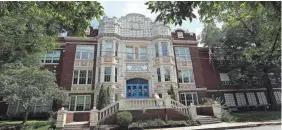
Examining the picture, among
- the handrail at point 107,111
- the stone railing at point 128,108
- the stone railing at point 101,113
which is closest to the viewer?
the stone railing at point 101,113

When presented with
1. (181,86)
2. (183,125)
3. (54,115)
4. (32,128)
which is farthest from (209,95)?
(32,128)

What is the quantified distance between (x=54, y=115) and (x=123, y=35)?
1197 centimetres

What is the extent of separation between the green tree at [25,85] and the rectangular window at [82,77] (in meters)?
4.05

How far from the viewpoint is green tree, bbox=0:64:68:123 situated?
1183 centimetres

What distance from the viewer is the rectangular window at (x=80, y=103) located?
1798cm

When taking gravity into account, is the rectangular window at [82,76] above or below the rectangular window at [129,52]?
below

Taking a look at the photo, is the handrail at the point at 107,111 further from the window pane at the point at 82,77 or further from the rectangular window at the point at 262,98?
the rectangular window at the point at 262,98

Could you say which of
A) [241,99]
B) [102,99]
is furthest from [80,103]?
[241,99]

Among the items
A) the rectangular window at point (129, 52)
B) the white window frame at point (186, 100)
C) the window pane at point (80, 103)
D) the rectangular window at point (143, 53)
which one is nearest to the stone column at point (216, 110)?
the white window frame at point (186, 100)

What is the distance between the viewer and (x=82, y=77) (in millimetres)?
19156

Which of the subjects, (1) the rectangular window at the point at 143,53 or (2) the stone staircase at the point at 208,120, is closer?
(2) the stone staircase at the point at 208,120

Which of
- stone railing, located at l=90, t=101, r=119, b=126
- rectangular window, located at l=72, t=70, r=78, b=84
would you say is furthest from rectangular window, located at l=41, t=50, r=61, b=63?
stone railing, located at l=90, t=101, r=119, b=126

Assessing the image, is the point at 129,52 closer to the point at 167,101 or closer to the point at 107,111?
the point at 167,101

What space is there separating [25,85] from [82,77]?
6.55 metres
